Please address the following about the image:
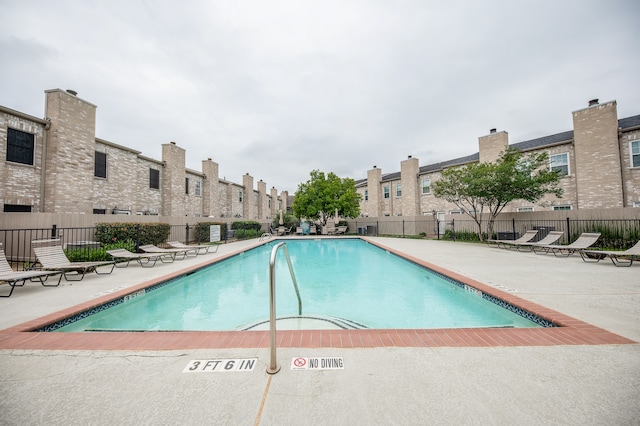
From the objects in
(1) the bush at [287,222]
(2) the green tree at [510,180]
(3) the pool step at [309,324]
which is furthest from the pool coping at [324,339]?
(1) the bush at [287,222]

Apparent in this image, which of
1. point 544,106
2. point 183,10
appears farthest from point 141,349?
point 544,106

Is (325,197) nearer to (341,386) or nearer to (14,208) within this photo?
(14,208)

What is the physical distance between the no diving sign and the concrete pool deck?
0.06 meters

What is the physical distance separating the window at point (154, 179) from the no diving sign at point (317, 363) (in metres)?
19.6

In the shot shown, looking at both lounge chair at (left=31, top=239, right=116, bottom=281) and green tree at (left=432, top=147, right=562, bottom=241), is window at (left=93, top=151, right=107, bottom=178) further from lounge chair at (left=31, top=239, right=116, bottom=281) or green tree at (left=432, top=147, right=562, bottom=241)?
green tree at (left=432, top=147, right=562, bottom=241)

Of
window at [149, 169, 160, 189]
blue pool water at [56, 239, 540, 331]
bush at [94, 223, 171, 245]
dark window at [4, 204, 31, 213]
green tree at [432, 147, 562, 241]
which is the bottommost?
blue pool water at [56, 239, 540, 331]

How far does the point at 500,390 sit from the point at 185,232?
1723 cm

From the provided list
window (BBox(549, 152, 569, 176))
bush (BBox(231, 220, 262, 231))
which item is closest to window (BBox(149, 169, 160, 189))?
bush (BBox(231, 220, 262, 231))

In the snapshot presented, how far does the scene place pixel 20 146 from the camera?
423 inches

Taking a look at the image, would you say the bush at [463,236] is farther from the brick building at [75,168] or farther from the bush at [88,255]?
the brick building at [75,168]

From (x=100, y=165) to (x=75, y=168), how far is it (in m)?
1.94

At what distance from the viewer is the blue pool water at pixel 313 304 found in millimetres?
4211

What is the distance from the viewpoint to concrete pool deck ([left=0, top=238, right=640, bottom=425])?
62.3 inches

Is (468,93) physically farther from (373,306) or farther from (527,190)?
(373,306)
